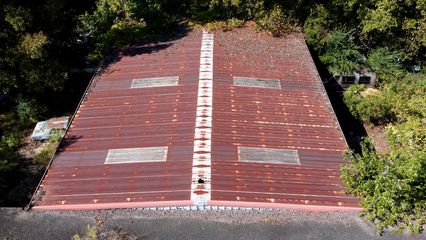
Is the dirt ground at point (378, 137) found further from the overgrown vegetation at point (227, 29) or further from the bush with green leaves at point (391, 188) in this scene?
the bush with green leaves at point (391, 188)

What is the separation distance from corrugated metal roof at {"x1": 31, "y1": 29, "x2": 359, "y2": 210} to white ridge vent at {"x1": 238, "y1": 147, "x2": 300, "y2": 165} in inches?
7.5

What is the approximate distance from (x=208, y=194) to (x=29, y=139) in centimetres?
1327

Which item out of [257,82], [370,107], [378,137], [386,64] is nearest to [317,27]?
[386,64]

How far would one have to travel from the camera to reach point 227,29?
90.3ft

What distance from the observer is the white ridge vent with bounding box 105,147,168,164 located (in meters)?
16.7

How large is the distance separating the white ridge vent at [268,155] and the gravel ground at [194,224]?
2.63m

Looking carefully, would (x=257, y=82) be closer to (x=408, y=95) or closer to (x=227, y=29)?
(x=227, y=29)

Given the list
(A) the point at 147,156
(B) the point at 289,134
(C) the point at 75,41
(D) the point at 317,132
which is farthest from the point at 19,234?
(C) the point at 75,41

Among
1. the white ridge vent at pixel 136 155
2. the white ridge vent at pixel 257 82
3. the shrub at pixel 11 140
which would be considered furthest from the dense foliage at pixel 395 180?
the shrub at pixel 11 140

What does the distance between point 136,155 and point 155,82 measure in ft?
19.8

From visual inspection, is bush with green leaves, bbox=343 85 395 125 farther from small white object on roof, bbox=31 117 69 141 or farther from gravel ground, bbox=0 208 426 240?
small white object on roof, bbox=31 117 69 141

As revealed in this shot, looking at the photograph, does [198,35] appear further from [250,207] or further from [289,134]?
[250,207]

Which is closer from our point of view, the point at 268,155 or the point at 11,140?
the point at 268,155

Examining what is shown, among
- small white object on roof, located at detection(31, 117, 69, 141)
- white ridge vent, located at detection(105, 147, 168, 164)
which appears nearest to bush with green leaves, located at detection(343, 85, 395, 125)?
white ridge vent, located at detection(105, 147, 168, 164)
